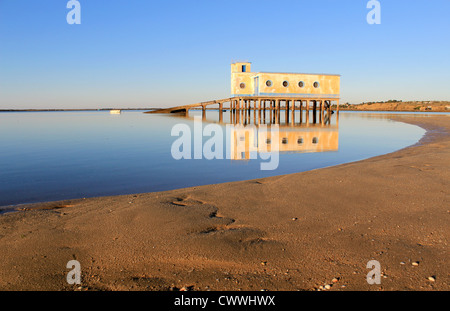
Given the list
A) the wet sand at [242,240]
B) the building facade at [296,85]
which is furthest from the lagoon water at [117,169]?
the building facade at [296,85]

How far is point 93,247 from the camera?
153 inches

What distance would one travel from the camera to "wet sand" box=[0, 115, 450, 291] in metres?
3.11

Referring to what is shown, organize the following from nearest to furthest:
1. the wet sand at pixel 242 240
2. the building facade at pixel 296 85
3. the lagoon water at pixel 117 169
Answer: the wet sand at pixel 242 240
the lagoon water at pixel 117 169
the building facade at pixel 296 85

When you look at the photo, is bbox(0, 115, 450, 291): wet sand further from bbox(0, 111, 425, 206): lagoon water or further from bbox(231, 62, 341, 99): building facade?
bbox(231, 62, 341, 99): building facade

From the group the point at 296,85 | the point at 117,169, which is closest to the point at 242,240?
the point at 117,169

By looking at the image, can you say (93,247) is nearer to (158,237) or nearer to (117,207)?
(158,237)

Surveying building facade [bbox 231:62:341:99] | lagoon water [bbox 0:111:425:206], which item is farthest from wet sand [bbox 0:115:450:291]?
building facade [bbox 231:62:341:99]

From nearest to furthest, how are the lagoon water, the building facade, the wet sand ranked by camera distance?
the wet sand → the lagoon water → the building facade

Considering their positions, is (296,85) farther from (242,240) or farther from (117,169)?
(242,240)

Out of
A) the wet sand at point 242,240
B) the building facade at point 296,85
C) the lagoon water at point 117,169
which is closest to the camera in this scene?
the wet sand at point 242,240

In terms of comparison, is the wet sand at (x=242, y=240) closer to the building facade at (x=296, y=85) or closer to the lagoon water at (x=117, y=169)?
the lagoon water at (x=117, y=169)

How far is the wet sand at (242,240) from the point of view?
311 centimetres
